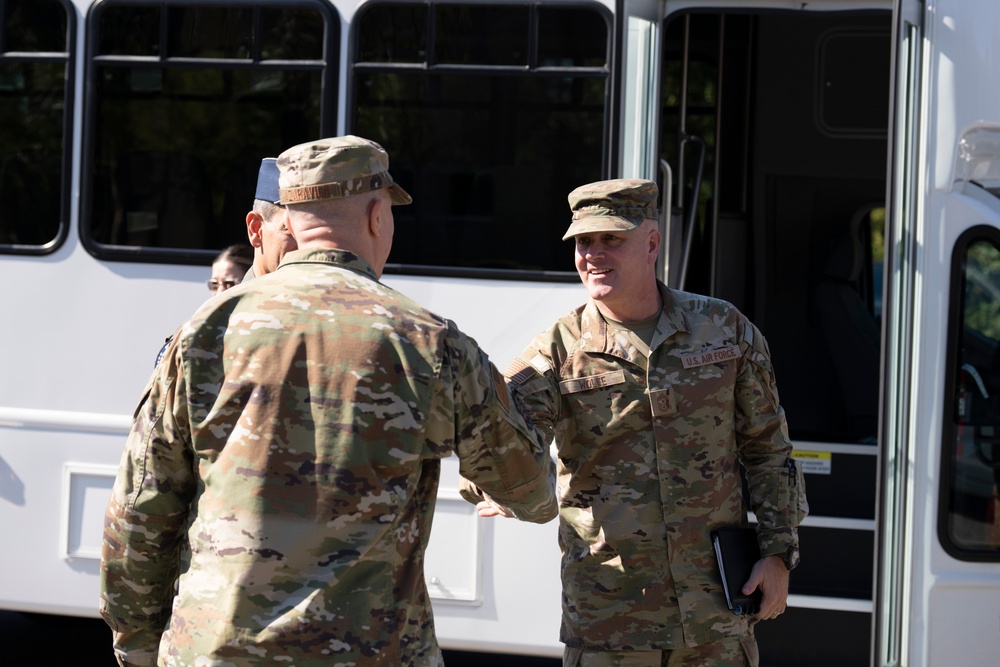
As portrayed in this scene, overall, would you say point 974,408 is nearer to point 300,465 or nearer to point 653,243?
point 653,243

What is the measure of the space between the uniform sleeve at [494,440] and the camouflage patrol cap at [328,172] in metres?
0.35

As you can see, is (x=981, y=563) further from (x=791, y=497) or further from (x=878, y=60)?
(x=878, y=60)

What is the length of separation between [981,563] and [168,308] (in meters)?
2.77

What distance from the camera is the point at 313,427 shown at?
6.61 ft

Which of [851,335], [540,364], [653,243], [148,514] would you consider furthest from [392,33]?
[851,335]

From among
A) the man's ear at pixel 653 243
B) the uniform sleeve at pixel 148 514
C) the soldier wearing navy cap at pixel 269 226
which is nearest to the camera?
the uniform sleeve at pixel 148 514

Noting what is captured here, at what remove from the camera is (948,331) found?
3.56 m

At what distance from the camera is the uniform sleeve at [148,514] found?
82.8 inches

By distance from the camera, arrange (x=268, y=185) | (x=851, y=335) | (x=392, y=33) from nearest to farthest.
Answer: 1. (x=268, y=185)
2. (x=392, y=33)
3. (x=851, y=335)

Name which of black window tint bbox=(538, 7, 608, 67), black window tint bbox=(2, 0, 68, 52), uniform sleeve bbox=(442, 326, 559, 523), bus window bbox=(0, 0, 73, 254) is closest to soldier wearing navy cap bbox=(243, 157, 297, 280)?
uniform sleeve bbox=(442, 326, 559, 523)

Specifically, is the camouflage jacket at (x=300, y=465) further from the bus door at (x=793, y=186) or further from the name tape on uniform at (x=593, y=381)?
the bus door at (x=793, y=186)

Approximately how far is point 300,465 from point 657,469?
3.73 feet

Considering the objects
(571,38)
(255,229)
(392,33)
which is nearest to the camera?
(255,229)

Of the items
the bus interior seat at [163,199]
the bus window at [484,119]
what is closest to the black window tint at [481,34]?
the bus window at [484,119]
